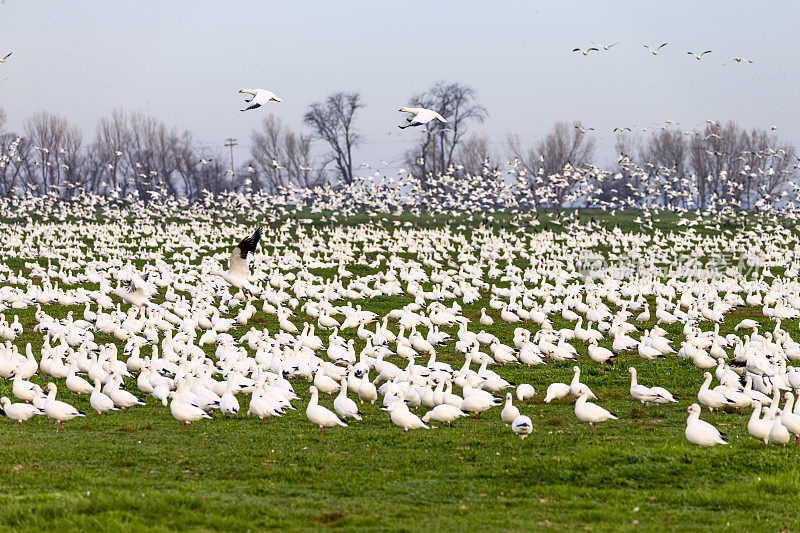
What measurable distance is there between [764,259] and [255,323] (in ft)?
110

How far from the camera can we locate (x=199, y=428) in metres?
15.4

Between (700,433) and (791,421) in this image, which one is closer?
(700,433)

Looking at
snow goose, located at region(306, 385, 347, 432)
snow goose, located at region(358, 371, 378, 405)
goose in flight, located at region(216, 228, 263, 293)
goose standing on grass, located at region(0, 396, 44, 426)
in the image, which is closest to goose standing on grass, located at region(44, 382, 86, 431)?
goose standing on grass, located at region(0, 396, 44, 426)

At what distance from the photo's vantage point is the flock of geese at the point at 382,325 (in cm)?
1648

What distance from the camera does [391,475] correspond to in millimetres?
11750

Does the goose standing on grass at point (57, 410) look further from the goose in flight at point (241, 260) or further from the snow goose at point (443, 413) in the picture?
the snow goose at point (443, 413)

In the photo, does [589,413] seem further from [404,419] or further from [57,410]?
[57,410]

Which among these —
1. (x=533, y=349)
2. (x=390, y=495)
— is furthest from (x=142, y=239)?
(x=390, y=495)

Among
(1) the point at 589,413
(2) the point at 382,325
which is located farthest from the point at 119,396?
(2) the point at 382,325

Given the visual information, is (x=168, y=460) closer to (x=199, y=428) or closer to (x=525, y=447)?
(x=199, y=428)

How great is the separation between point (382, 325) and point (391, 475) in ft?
52.5

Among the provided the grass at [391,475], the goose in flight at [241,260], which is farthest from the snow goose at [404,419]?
the goose in flight at [241,260]

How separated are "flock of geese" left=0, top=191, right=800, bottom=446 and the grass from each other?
44cm

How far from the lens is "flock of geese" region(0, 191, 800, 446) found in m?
16.5
